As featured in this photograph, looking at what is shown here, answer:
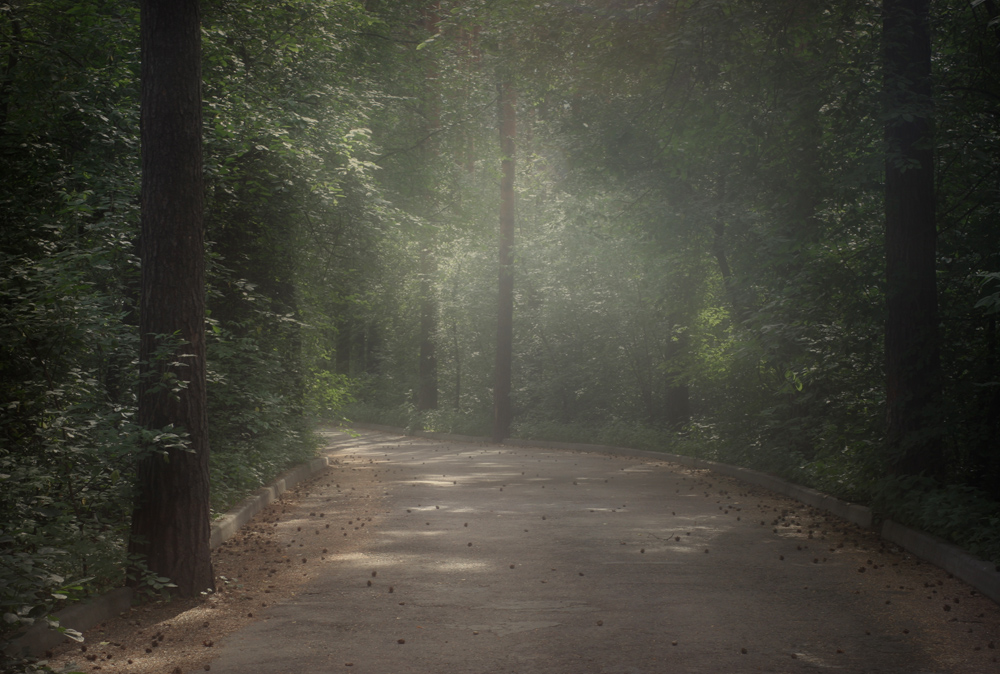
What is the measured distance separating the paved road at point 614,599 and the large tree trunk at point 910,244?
142 cm

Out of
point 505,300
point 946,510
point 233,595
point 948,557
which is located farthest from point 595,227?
point 233,595

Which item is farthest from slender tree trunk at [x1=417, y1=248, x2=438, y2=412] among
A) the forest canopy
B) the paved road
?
the paved road

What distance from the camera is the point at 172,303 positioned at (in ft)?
25.1

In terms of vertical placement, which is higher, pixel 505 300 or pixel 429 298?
pixel 429 298

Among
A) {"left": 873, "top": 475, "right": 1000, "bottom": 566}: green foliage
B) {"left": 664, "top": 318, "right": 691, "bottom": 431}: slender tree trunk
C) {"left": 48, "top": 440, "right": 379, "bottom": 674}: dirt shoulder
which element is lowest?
{"left": 48, "top": 440, "right": 379, "bottom": 674}: dirt shoulder

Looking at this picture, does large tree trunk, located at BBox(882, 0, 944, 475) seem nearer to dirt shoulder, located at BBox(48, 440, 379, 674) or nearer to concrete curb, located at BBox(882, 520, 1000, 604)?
concrete curb, located at BBox(882, 520, 1000, 604)

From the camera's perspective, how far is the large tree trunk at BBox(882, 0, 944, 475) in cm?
1096

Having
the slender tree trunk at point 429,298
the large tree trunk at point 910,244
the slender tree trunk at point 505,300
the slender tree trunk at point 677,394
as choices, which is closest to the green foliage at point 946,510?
the large tree trunk at point 910,244

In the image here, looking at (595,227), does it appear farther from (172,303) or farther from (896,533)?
(172,303)

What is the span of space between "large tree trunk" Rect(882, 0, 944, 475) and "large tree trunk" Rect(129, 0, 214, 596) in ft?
25.7

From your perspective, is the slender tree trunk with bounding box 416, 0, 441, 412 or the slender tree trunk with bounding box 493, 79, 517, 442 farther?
the slender tree trunk with bounding box 493, 79, 517, 442

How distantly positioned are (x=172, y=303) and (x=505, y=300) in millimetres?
21926

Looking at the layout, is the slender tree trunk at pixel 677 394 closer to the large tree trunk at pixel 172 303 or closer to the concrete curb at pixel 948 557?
the concrete curb at pixel 948 557

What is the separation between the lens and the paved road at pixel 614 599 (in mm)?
5945
